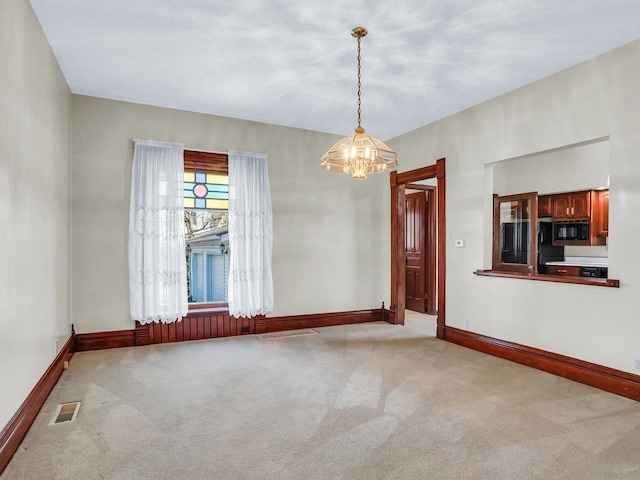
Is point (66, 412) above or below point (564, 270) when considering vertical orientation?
below

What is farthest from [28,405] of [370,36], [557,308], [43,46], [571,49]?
[571,49]

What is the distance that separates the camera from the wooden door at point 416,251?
6.79 meters

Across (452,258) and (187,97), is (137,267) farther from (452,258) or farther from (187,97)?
(452,258)

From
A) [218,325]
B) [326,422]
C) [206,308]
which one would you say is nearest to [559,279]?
[326,422]

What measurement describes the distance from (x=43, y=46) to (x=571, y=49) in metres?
4.32

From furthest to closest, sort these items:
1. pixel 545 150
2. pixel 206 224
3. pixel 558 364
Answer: pixel 206 224
pixel 545 150
pixel 558 364

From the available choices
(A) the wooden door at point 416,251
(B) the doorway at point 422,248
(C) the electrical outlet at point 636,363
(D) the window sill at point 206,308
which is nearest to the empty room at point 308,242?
(C) the electrical outlet at point 636,363

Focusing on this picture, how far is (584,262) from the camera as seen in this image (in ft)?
19.6

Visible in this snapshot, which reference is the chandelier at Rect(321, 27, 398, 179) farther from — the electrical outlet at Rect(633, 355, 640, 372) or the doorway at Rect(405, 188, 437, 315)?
the doorway at Rect(405, 188, 437, 315)

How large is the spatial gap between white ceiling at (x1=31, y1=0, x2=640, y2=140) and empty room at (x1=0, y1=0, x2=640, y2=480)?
1.1 inches

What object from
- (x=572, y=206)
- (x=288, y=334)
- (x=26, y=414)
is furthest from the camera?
(x=572, y=206)

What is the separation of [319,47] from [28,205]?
2.51m

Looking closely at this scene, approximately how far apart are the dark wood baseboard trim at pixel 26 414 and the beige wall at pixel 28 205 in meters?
0.06

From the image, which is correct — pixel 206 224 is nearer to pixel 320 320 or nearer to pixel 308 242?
pixel 308 242
